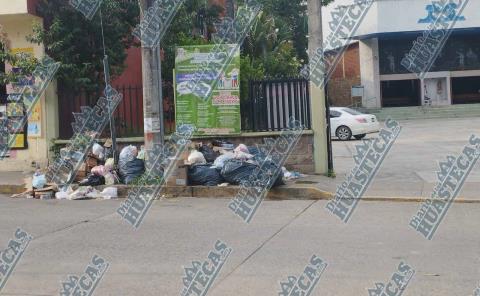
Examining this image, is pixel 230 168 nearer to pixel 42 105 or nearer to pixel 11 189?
pixel 11 189

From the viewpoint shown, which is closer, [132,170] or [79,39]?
[132,170]

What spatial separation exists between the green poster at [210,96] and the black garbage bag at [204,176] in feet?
6.02

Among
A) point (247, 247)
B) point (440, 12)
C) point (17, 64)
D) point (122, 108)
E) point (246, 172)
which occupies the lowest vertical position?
point (247, 247)

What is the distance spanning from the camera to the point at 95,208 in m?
10.8

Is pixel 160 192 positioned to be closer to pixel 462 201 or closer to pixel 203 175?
pixel 203 175

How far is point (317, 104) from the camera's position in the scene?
1348cm

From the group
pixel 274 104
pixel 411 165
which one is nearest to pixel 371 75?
pixel 411 165

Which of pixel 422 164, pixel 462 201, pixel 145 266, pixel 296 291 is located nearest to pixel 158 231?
pixel 145 266

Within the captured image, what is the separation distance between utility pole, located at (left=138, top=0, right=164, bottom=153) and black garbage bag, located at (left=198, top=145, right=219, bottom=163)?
3.51 feet

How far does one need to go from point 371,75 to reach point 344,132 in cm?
1940

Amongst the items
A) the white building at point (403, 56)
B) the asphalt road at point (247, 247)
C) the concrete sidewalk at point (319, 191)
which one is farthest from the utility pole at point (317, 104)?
the white building at point (403, 56)

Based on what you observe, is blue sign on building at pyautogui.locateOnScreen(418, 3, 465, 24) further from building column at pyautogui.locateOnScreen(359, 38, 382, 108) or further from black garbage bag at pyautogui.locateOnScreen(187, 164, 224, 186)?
black garbage bag at pyautogui.locateOnScreen(187, 164, 224, 186)

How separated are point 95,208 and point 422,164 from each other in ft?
27.3

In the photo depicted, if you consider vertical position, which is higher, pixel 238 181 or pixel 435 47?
pixel 435 47
